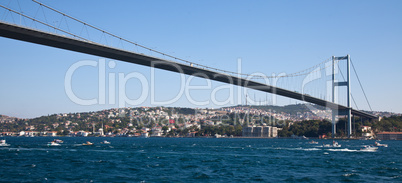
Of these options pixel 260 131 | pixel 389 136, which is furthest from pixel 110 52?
pixel 260 131

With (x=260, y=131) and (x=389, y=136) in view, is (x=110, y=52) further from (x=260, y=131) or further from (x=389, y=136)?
(x=260, y=131)

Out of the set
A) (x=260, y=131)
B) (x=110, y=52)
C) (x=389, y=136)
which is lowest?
(x=260, y=131)

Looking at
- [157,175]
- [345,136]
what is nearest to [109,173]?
[157,175]

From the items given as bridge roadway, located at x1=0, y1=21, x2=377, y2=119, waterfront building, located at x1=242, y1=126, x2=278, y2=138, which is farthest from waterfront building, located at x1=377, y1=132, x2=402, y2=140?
bridge roadway, located at x1=0, y1=21, x2=377, y2=119

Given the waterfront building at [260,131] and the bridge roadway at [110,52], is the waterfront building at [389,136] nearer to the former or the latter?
the waterfront building at [260,131]

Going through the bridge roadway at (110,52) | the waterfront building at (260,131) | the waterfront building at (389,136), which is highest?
the bridge roadway at (110,52)

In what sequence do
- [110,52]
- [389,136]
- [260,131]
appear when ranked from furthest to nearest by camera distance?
1. [260,131]
2. [389,136]
3. [110,52]

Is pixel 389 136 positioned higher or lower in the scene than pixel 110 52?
lower

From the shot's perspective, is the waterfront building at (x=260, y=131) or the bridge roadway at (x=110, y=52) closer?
the bridge roadway at (x=110, y=52)

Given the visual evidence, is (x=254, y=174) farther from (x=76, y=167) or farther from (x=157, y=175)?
(x=76, y=167)

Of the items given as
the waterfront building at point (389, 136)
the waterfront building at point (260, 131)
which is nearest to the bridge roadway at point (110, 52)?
the waterfront building at point (389, 136)

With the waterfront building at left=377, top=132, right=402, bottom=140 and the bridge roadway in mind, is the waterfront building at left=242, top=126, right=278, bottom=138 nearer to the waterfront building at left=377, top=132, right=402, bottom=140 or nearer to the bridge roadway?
the waterfront building at left=377, top=132, right=402, bottom=140
